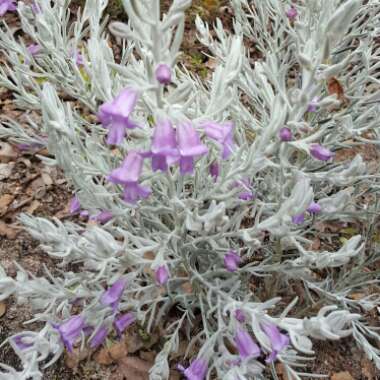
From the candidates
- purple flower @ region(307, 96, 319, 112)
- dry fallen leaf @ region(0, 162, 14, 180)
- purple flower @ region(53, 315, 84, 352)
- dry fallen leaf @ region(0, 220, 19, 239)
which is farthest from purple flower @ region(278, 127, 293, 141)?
dry fallen leaf @ region(0, 162, 14, 180)

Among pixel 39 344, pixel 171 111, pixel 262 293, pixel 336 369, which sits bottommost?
pixel 336 369

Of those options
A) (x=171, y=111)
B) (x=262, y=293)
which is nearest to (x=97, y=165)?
(x=171, y=111)

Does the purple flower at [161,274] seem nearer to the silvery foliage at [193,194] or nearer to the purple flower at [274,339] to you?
the silvery foliage at [193,194]

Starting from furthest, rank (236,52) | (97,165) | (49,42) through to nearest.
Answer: (49,42) < (97,165) < (236,52)

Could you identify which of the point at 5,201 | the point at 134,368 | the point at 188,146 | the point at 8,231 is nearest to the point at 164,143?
the point at 188,146

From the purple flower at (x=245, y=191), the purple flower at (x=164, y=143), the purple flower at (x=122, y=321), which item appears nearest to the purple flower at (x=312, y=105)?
the purple flower at (x=245, y=191)

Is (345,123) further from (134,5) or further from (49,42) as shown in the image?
(49,42)

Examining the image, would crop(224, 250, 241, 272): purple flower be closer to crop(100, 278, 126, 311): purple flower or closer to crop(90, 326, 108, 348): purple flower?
crop(100, 278, 126, 311): purple flower
